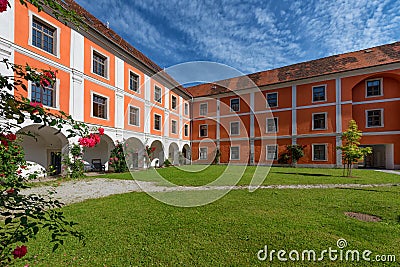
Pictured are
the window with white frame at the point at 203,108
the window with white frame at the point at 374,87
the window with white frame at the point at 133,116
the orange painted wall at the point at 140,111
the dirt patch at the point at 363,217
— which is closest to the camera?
the dirt patch at the point at 363,217

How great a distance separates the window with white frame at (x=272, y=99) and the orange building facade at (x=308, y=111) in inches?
3.7

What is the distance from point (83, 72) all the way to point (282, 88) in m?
16.7

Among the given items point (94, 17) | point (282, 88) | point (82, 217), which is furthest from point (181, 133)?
point (82, 217)

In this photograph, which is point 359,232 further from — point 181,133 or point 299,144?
point 181,133

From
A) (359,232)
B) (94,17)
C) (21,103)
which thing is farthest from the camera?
(94,17)

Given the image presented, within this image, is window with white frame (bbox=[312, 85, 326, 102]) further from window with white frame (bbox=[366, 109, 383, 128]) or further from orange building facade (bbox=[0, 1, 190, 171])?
orange building facade (bbox=[0, 1, 190, 171])

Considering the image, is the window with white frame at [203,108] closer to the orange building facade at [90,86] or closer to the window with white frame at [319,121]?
the orange building facade at [90,86]

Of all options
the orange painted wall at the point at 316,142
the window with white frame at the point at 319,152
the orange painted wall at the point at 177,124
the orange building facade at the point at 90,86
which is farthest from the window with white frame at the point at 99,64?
the window with white frame at the point at 319,152

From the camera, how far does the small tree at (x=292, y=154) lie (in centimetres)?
1816

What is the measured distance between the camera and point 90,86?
12.1 meters

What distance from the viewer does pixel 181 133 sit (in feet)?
73.2

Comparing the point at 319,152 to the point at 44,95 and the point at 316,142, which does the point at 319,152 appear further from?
the point at 44,95

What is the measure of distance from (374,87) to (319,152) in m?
6.51

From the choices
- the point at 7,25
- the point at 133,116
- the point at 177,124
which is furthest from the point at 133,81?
the point at 7,25
